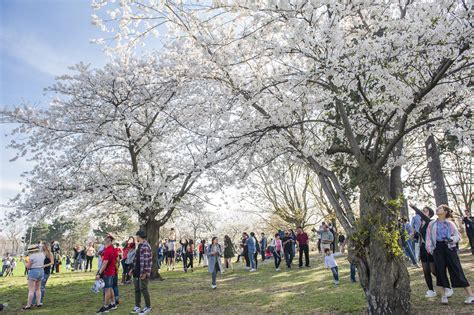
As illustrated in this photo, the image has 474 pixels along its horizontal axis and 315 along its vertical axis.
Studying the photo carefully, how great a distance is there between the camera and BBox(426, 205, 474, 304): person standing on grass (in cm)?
650

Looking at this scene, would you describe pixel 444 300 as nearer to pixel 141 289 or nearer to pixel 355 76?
pixel 355 76

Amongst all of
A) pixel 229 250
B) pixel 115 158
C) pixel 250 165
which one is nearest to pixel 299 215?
pixel 229 250

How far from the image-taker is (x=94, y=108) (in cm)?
1256

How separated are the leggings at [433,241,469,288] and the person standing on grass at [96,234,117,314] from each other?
730 centimetres

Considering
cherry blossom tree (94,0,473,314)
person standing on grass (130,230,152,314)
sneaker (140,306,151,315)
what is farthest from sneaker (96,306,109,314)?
cherry blossom tree (94,0,473,314)

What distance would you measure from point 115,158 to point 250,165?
10.7m

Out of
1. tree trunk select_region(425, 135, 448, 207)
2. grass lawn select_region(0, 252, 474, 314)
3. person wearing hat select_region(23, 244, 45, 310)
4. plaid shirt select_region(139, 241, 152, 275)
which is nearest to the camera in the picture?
grass lawn select_region(0, 252, 474, 314)

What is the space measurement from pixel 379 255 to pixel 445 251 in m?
1.50

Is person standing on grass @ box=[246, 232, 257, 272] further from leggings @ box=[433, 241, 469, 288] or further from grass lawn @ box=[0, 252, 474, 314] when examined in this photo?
leggings @ box=[433, 241, 469, 288]

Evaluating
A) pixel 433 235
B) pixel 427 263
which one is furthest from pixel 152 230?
pixel 433 235

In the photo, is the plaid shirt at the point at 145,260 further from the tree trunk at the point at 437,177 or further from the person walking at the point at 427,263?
the tree trunk at the point at 437,177

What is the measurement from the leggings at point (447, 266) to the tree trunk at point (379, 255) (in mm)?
891

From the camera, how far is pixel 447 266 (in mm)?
6719

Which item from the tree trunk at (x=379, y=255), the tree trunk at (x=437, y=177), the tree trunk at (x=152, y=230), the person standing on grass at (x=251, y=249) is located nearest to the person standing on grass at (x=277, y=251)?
the person standing on grass at (x=251, y=249)
